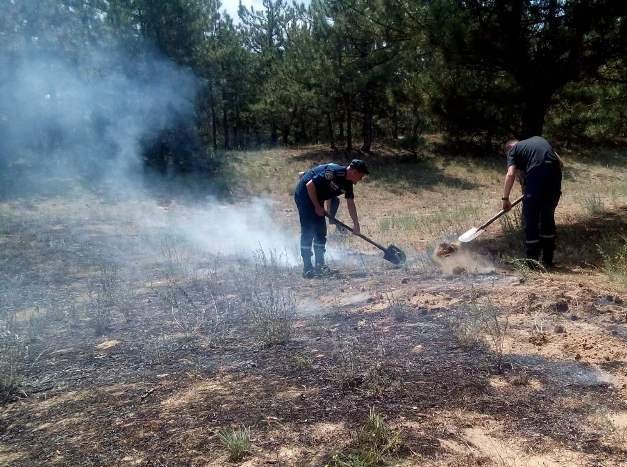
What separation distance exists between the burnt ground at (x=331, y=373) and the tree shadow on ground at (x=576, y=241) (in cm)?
79

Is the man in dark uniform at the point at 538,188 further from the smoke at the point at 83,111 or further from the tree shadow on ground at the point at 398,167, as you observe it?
the smoke at the point at 83,111

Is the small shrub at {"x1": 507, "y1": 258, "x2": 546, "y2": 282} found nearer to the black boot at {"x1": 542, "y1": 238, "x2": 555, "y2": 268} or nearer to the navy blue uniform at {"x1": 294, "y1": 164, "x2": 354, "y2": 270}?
the black boot at {"x1": 542, "y1": 238, "x2": 555, "y2": 268}

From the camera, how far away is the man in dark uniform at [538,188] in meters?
5.56

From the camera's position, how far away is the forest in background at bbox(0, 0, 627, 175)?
6988 mm

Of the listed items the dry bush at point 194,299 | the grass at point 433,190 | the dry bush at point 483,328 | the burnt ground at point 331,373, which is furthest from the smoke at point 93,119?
the dry bush at point 483,328

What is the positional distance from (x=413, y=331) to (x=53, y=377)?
2460 millimetres

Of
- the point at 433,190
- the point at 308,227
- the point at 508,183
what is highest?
the point at 508,183

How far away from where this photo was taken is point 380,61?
50.6 feet

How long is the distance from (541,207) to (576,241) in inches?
68.0

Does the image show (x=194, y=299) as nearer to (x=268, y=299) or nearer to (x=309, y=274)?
(x=268, y=299)

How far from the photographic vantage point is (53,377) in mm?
3332

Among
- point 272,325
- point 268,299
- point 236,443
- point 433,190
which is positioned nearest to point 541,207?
point 268,299

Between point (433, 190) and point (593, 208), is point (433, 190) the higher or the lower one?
the lower one

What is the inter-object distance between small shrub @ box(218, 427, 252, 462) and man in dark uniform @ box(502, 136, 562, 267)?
4360 mm
